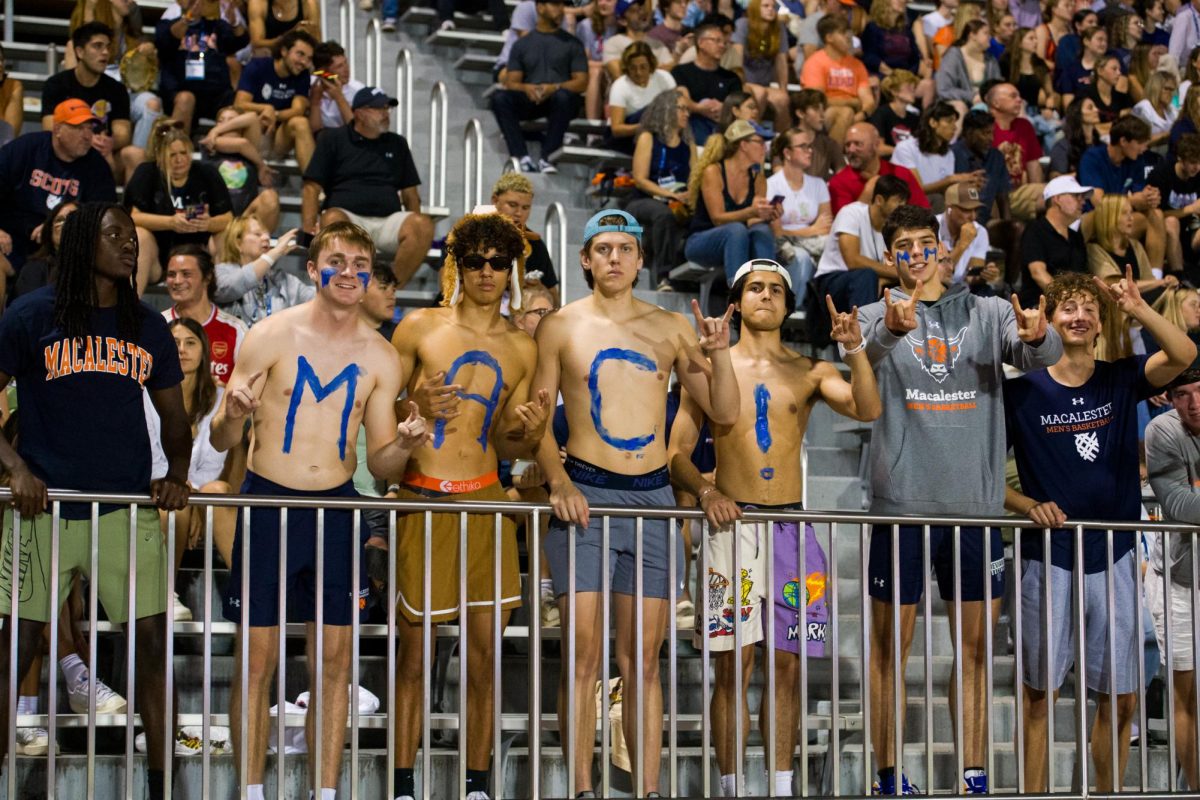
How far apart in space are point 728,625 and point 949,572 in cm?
87

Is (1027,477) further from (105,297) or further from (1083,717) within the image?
(105,297)

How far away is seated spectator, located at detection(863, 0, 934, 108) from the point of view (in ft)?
46.7

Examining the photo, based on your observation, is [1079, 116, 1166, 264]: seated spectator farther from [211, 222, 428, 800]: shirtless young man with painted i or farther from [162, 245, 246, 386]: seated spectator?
[211, 222, 428, 800]: shirtless young man with painted i

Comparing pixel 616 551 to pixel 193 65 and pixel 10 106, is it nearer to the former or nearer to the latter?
pixel 10 106

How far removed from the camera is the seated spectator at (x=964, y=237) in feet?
34.8

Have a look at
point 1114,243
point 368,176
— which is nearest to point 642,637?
point 368,176

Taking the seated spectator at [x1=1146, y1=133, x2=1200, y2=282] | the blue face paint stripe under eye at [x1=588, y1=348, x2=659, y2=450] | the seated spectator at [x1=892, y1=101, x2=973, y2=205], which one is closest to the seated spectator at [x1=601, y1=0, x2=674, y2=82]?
the seated spectator at [x1=892, y1=101, x2=973, y2=205]

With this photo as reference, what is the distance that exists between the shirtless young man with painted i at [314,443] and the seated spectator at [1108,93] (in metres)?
9.04

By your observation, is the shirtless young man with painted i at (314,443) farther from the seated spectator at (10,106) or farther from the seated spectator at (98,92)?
the seated spectator at (10,106)

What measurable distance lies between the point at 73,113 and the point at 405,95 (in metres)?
3.19

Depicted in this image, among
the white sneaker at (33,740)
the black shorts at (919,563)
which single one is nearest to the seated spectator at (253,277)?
the white sneaker at (33,740)

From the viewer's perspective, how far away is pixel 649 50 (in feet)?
39.5

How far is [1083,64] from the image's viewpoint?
14.9 m

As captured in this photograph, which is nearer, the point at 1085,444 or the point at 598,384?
the point at 598,384
